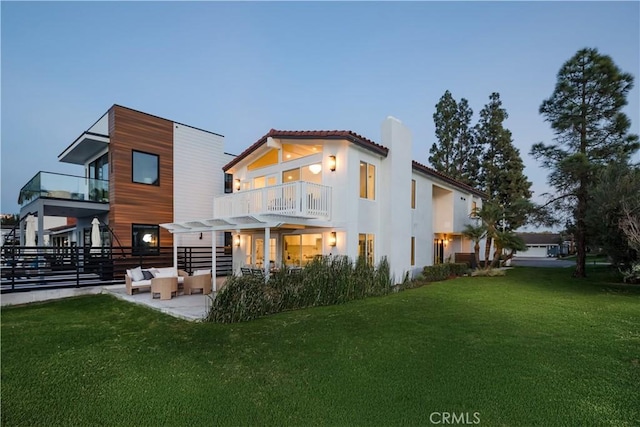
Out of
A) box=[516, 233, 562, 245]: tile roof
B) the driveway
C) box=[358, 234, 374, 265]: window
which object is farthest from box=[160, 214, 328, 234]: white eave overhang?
box=[516, 233, 562, 245]: tile roof

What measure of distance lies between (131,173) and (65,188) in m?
2.67

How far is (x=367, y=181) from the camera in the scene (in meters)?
12.9

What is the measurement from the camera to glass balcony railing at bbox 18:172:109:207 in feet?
44.4

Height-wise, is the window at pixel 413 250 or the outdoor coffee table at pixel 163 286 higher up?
the window at pixel 413 250

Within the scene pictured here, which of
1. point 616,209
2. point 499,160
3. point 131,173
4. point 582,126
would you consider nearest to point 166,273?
point 131,173

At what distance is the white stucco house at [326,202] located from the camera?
11.2 meters

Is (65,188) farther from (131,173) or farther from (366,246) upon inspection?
(366,246)

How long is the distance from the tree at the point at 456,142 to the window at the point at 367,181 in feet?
62.9

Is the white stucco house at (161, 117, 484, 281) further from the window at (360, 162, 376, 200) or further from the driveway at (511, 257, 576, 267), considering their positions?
the driveway at (511, 257, 576, 267)

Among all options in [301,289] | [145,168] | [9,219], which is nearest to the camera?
[301,289]

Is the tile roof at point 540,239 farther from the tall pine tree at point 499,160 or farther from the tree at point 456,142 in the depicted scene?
the tree at point 456,142

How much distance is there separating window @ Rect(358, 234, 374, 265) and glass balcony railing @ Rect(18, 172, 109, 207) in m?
11.6

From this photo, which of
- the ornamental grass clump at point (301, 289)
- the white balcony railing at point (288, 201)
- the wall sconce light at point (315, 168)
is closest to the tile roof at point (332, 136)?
the wall sconce light at point (315, 168)

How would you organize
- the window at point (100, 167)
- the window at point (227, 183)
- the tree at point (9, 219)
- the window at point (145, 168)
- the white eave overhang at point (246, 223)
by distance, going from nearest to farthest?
the white eave overhang at point (246, 223) → the window at point (145, 168) → the window at point (100, 167) → the window at point (227, 183) → the tree at point (9, 219)
